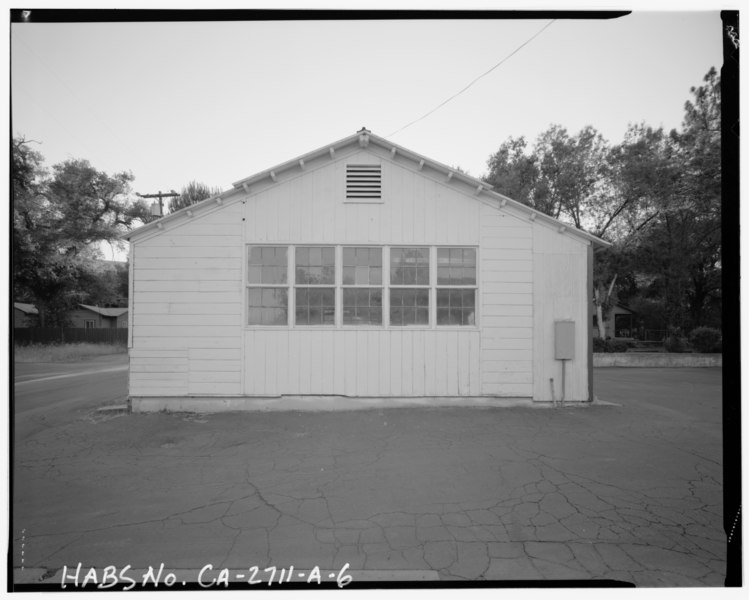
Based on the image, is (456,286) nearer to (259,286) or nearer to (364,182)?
(364,182)

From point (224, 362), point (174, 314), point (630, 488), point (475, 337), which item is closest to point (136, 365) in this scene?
point (174, 314)

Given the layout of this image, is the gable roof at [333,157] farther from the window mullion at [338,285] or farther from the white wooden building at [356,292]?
the window mullion at [338,285]

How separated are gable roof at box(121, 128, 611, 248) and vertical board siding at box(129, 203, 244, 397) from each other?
8.2 inches

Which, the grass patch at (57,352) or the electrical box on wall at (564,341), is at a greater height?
the electrical box on wall at (564,341)

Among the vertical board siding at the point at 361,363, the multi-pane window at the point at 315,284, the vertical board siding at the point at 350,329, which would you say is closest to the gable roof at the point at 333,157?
the vertical board siding at the point at 350,329

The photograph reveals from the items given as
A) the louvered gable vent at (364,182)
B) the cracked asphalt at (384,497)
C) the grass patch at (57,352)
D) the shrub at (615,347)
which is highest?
the louvered gable vent at (364,182)

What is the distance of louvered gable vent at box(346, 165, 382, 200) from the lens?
7.68 m

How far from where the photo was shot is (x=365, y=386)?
761 centimetres

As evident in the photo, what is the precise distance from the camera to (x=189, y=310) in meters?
7.51

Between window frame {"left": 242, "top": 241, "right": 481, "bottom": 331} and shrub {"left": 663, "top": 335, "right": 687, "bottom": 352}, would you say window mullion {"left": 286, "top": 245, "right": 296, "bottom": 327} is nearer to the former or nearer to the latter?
window frame {"left": 242, "top": 241, "right": 481, "bottom": 331}

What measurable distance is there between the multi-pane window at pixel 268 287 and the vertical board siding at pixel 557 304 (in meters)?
5.21

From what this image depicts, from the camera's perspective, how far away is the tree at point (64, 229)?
20.9 meters

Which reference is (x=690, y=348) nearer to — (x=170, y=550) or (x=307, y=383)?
(x=307, y=383)

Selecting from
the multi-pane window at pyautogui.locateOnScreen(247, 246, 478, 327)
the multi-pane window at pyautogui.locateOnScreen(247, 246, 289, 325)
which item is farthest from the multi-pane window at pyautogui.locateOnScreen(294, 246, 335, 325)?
the multi-pane window at pyautogui.locateOnScreen(247, 246, 289, 325)
